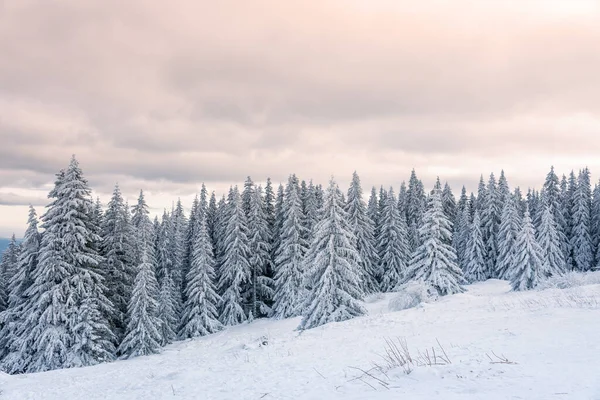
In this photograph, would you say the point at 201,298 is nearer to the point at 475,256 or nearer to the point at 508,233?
the point at 508,233

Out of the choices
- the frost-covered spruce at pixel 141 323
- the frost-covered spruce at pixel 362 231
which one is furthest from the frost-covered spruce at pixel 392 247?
the frost-covered spruce at pixel 141 323

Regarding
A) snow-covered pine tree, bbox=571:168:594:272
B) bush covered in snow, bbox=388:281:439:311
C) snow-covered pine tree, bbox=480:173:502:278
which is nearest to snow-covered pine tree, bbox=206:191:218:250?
bush covered in snow, bbox=388:281:439:311

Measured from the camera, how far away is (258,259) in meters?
48.4

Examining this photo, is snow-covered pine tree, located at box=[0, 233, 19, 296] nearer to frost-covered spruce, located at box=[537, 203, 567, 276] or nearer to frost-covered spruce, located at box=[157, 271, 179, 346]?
frost-covered spruce, located at box=[157, 271, 179, 346]

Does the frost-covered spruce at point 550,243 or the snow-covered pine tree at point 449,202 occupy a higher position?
the snow-covered pine tree at point 449,202

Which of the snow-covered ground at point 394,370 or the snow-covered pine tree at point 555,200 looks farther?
the snow-covered pine tree at point 555,200

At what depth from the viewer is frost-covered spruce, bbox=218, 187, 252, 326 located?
46.1 metres

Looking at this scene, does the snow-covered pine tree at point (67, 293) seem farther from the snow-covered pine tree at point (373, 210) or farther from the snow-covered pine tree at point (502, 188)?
the snow-covered pine tree at point (502, 188)

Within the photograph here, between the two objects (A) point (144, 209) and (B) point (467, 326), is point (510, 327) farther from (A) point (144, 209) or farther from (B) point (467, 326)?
(A) point (144, 209)

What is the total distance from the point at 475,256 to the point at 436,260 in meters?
29.9

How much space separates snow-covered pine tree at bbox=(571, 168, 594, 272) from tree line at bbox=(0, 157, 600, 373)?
155 mm

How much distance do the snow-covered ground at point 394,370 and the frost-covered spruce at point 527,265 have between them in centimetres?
1904

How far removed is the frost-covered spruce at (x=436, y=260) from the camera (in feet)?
112

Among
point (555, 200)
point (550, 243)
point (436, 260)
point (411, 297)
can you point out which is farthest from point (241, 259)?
point (555, 200)
